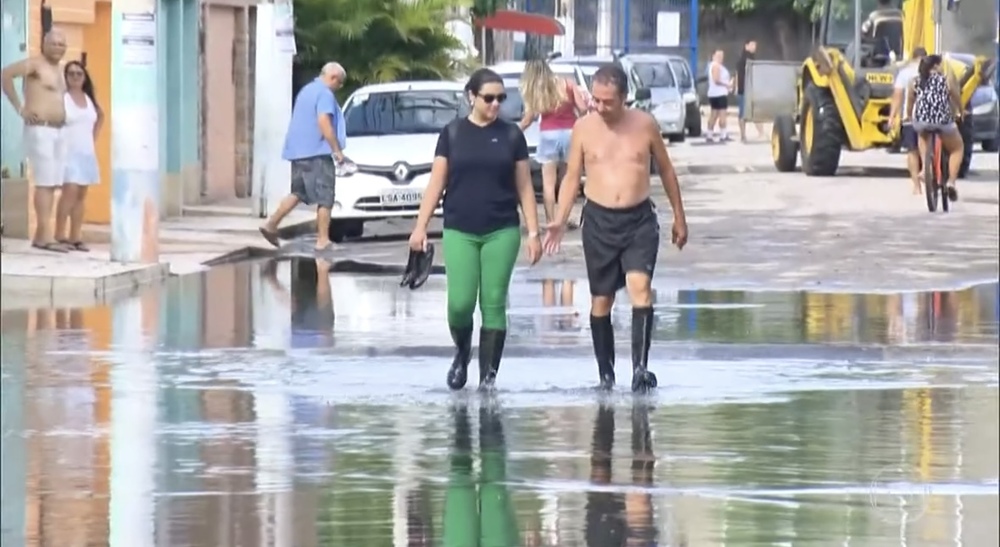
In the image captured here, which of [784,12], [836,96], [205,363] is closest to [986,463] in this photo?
[205,363]

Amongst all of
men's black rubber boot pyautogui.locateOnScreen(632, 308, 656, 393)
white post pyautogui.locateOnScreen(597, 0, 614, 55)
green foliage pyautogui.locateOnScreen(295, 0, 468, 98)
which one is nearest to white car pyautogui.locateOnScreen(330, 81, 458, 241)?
green foliage pyautogui.locateOnScreen(295, 0, 468, 98)

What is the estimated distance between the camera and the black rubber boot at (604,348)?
12.4 meters

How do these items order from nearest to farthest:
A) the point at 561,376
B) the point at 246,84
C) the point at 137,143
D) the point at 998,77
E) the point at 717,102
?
1. the point at 998,77
2. the point at 561,376
3. the point at 137,143
4. the point at 246,84
5. the point at 717,102

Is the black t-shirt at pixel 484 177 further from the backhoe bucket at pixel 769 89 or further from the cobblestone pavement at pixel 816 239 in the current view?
the backhoe bucket at pixel 769 89

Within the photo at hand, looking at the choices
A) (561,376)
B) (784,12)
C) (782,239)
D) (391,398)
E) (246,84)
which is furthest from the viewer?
(784,12)

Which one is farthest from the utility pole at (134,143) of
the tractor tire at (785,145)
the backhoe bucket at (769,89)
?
the backhoe bucket at (769,89)

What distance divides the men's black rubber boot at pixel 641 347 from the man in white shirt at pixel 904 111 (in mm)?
15984

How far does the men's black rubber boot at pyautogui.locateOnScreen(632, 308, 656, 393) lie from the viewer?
12.3 meters

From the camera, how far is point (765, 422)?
11266 mm

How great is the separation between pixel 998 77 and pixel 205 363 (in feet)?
28.3

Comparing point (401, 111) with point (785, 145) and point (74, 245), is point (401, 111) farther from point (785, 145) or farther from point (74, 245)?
point (785, 145)

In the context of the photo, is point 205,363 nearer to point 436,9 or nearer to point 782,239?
point 782,239

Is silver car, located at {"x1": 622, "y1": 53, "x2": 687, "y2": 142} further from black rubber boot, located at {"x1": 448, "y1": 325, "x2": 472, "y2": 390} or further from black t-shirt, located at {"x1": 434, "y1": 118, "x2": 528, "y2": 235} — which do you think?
black t-shirt, located at {"x1": 434, "y1": 118, "x2": 528, "y2": 235}

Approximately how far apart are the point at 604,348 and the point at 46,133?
8.65 metres
